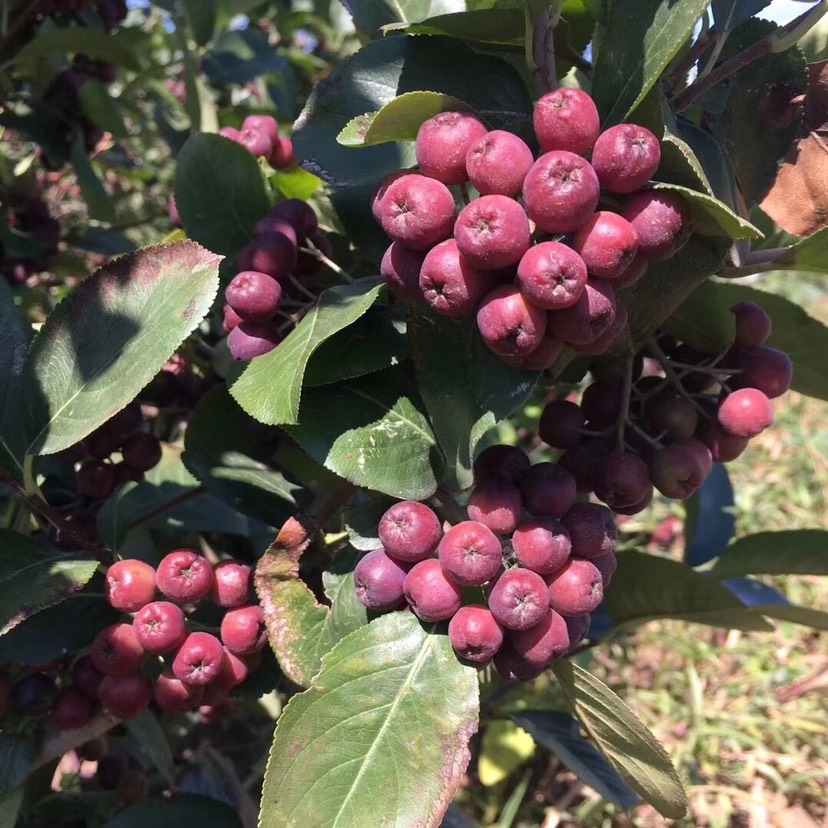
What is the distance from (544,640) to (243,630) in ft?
1.22

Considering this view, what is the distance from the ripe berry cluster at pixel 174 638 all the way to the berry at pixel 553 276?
1.77 feet

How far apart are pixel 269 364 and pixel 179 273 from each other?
146 mm

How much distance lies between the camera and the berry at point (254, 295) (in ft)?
2.98

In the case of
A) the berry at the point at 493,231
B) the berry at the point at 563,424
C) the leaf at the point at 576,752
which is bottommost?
the leaf at the point at 576,752

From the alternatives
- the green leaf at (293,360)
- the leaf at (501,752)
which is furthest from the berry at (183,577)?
the leaf at (501,752)

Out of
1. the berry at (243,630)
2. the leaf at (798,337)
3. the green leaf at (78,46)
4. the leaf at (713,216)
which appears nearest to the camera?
the leaf at (713,216)

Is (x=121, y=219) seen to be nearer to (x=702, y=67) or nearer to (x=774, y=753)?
(x=702, y=67)

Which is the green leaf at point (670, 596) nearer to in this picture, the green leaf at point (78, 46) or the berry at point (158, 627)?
the berry at point (158, 627)

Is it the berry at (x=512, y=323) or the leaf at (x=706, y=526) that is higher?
the berry at (x=512, y=323)

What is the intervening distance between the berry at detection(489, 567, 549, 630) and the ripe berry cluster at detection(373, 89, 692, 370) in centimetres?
23

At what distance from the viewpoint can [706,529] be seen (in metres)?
1.57

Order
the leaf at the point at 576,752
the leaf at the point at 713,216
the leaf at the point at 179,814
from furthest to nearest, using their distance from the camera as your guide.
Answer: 1. the leaf at the point at 576,752
2. the leaf at the point at 179,814
3. the leaf at the point at 713,216

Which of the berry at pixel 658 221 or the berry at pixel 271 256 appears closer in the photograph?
the berry at pixel 658 221

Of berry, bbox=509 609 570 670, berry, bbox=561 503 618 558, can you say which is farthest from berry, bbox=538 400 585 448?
berry, bbox=509 609 570 670
